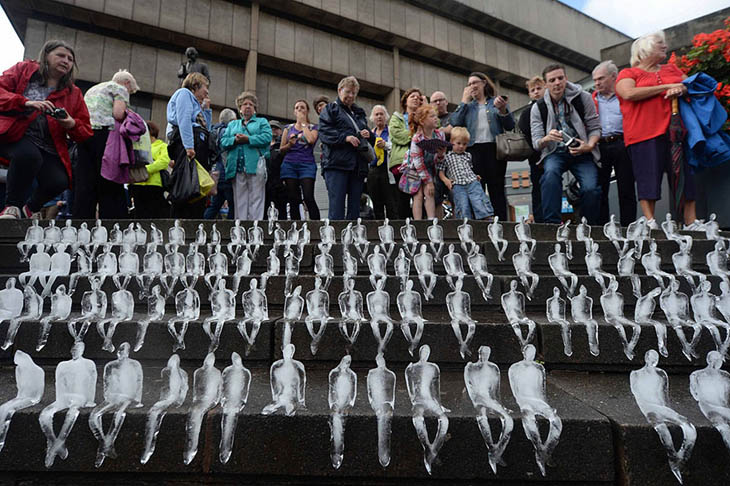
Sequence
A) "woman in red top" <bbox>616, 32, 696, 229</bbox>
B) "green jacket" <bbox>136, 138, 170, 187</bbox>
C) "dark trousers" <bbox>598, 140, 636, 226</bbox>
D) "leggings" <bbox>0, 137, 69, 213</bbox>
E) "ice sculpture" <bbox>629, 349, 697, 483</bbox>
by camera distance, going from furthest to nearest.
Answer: "green jacket" <bbox>136, 138, 170, 187</bbox> < "dark trousers" <bbox>598, 140, 636, 226</bbox> < "woman in red top" <bbox>616, 32, 696, 229</bbox> < "leggings" <bbox>0, 137, 69, 213</bbox> < "ice sculpture" <bbox>629, 349, 697, 483</bbox>

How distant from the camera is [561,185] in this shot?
14.5 ft

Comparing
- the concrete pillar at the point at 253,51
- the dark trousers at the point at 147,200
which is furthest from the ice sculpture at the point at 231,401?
the concrete pillar at the point at 253,51

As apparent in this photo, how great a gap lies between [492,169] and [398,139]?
1.22m

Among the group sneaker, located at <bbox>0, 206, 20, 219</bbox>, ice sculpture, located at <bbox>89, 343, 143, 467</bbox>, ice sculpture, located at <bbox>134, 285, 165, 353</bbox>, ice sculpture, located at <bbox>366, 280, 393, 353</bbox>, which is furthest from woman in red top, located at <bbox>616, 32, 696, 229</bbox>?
sneaker, located at <bbox>0, 206, 20, 219</bbox>

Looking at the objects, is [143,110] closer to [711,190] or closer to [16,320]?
[16,320]

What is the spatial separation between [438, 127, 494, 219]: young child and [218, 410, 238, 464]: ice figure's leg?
12.4 ft

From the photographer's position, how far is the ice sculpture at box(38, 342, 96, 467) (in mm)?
1539

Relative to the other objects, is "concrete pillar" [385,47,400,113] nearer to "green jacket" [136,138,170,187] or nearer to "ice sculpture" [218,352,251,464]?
"green jacket" [136,138,170,187]

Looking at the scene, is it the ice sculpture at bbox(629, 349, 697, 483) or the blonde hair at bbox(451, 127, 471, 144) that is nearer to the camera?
the ice sculpture at bbox(629, 349, 697, 483)

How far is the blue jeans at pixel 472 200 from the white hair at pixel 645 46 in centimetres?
198

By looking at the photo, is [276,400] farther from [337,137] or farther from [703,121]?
[703,121]

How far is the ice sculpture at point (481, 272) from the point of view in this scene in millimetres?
2705

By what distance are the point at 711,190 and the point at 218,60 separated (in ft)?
50.1

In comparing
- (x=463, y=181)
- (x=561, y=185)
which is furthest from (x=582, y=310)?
(x=463, y=181)
